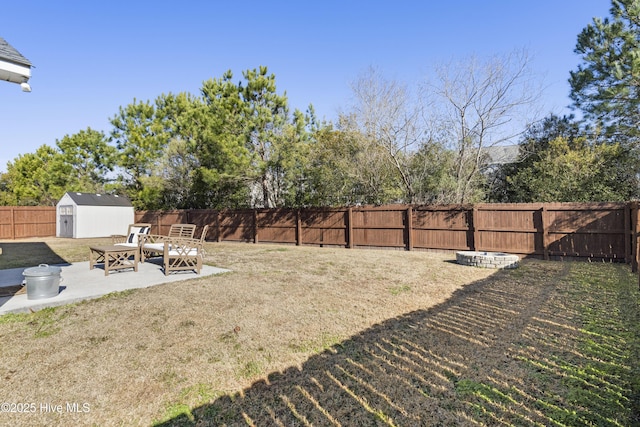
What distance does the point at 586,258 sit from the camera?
8352mm

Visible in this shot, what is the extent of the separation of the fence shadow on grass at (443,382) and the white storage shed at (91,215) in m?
20.0

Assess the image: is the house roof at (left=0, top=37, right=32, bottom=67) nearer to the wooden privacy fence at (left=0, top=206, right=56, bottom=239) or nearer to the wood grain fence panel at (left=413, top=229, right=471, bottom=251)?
the wood grain fence panel at (left=413, top=229, right=471, bottom=251)

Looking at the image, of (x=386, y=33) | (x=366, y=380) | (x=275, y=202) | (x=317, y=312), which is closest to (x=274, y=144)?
(x=275, y=202)

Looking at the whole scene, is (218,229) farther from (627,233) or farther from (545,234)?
(627,233)

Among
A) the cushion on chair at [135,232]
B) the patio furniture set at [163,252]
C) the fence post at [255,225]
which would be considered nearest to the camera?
the patio furniture set at [163,252]

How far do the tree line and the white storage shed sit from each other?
616 cm

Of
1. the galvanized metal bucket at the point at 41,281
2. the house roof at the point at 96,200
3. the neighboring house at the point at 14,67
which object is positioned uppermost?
the neighboring house at the point at 14,67

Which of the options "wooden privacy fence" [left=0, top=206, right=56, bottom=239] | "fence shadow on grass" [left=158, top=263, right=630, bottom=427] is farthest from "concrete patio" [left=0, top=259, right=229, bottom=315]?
"wooden privacy fence" [left=0, top=206, right=56, bottom=239]

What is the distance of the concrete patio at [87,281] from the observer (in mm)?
4434

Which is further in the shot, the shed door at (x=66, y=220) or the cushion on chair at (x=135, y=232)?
the shed door at (x=66, y=220)

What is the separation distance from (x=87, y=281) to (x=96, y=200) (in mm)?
16006

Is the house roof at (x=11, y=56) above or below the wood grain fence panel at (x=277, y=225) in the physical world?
above

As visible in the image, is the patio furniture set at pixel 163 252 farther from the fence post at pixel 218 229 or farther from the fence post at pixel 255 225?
the fence post at pixel 218 229

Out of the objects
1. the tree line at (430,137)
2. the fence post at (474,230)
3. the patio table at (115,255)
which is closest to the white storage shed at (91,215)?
the tree line at (430,137)
